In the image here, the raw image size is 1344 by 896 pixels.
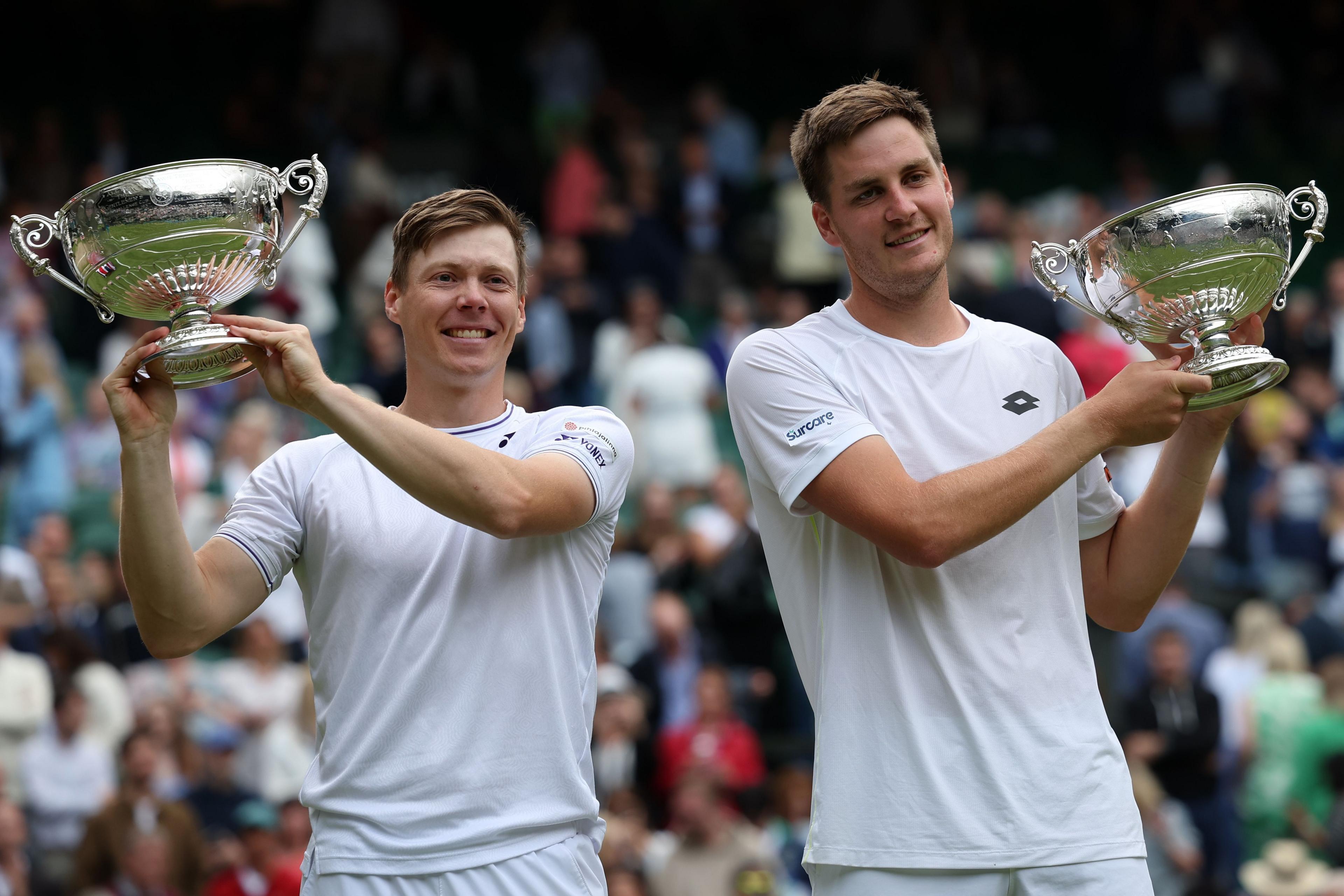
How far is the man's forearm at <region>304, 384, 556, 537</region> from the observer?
3115 millimetres

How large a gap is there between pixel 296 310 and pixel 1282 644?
25.0 ft

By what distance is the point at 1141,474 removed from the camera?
11.0 meters

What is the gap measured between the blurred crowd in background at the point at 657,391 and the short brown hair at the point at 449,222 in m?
3.49

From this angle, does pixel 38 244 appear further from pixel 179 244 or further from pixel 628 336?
pixel 628 336

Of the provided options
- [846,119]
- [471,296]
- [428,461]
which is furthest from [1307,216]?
[428,461]

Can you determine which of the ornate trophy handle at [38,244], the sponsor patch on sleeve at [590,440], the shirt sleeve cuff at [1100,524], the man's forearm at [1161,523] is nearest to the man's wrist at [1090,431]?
the man's forearm at [1161,523]

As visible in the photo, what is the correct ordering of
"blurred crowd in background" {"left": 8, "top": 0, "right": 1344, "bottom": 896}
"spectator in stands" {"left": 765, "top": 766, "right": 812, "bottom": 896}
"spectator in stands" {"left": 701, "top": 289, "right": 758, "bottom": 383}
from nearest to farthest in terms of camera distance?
"spectator in stands" {"left": 765, "top": 766, "right": 812, "bottom": 896}, "blurred crowd in background" {"left": 8, "top": 0, "right": 1344, "bottom": 896}, "spectator in stands" {"left": 701, "top": 289, "right": 758, "bottom": 383}

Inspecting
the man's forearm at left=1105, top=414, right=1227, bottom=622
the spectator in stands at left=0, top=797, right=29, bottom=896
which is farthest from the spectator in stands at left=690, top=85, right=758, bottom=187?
the man's forearm at left=1105, top=414, right=1227, bottom=622

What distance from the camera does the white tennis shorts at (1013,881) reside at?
3.19 meters

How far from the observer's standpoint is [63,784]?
9.15 metres

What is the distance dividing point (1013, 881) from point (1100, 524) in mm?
814

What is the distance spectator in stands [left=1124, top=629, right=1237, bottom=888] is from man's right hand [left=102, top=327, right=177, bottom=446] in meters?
6.91

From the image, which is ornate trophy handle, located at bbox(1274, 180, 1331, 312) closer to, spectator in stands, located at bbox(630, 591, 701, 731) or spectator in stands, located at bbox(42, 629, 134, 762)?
spectator in stands, located at bbox(630, 591, 701, 731)

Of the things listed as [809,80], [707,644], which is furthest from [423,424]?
[809,80]
